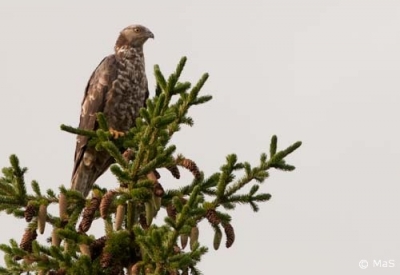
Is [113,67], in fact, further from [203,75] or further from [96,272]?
[96,272]

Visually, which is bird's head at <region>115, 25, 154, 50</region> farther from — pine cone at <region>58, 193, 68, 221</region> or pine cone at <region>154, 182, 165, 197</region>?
pine cone at <region>154, 182, 165, 197</region>

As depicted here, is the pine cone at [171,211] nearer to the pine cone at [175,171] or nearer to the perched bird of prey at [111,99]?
the pine cone at [175,171]

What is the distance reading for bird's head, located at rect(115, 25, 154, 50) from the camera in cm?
1053

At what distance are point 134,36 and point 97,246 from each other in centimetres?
508

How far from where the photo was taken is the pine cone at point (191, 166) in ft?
20.5

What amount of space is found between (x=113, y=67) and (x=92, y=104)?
0.58 metres

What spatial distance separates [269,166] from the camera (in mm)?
6195

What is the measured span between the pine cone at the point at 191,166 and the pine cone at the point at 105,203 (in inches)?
28.6

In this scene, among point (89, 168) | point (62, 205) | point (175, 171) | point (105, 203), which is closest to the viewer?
point (105, 203)

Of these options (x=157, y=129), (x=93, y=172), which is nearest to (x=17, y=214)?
(x=157, y=129)

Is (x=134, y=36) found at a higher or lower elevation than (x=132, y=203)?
higher

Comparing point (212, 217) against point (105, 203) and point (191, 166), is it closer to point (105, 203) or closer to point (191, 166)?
point (191, 166)

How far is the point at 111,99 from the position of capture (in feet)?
32.5

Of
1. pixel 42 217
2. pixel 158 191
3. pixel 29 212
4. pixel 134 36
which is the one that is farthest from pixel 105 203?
pixel 134 36
